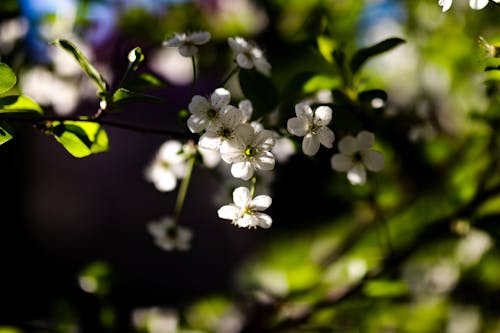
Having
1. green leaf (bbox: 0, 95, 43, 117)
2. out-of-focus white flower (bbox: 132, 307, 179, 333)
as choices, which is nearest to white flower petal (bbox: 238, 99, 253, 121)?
green leaf (bbox: 0, 95, 43, 117)

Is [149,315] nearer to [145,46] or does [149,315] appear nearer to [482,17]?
[145,46]

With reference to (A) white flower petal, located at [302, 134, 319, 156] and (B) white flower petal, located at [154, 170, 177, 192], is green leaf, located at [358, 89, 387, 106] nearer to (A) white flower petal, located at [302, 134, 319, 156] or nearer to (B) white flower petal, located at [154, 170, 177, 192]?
(A) white flower petal, located at [302, 134, 319, 156]

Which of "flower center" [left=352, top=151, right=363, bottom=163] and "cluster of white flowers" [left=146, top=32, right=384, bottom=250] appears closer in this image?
"cluster of white flowers" [left=146, top=32, right=384, bottom=250]

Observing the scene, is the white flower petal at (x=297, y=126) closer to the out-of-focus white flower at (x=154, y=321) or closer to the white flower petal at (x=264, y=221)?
the white flower petal at (x=264, y=221)

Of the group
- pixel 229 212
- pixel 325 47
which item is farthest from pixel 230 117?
pixel 325 47

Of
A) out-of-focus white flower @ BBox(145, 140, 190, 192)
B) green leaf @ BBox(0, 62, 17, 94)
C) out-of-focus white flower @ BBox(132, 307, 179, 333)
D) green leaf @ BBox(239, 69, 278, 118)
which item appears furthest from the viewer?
out-of-focus white flower @ BBox(132, 307, 179, 333)

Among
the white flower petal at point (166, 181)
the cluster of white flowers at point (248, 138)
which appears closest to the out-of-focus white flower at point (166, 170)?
the white flower petal at point (166, 181)

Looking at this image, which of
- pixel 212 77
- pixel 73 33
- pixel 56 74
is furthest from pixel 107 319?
pixel 212 77

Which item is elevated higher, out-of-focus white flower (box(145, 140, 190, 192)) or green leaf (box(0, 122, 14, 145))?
out-of-focus white flower (box(145, 140, 190, 192))
